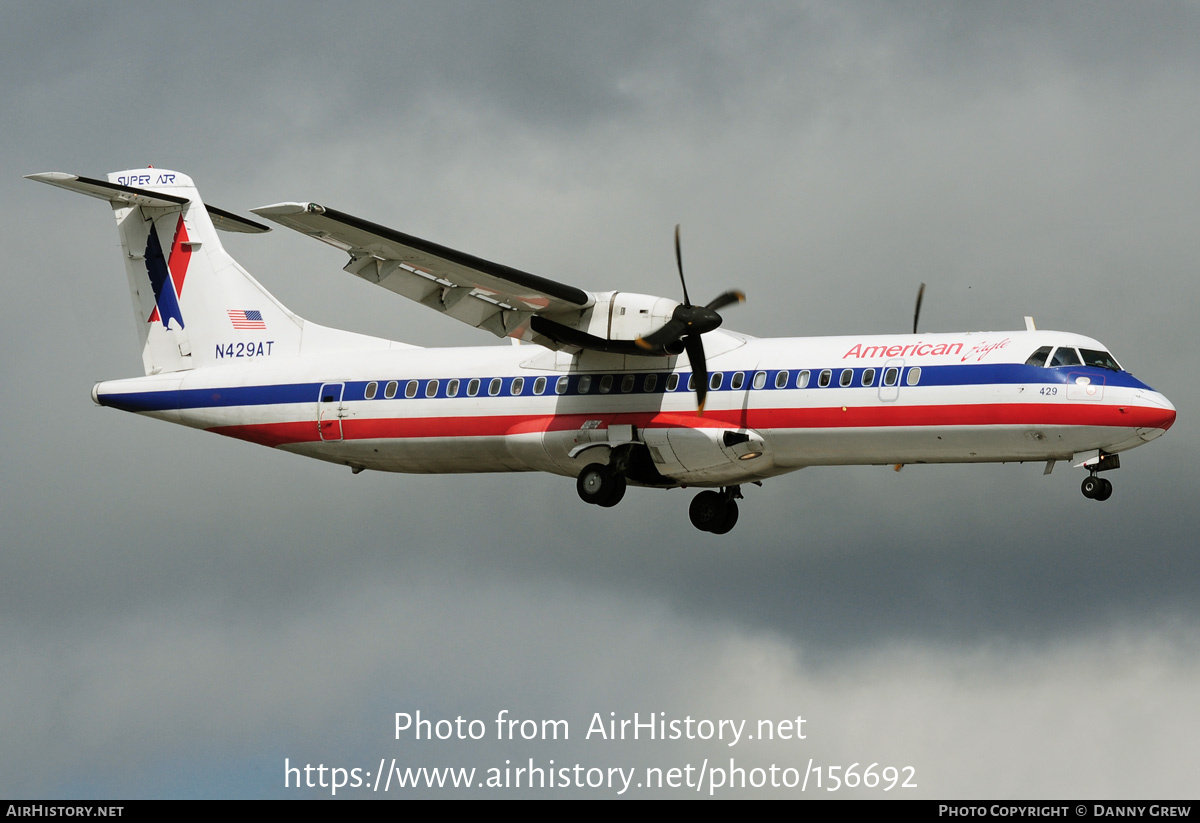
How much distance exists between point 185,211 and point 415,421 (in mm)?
7014

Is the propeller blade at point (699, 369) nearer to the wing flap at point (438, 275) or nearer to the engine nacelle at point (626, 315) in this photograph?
the engine nacelle at point (626, 315)

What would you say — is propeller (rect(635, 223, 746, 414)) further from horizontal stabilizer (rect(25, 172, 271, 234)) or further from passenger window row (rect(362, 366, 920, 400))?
horizontal stabilizer (rect(25, 172, 271, 234))

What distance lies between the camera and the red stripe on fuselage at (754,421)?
958 inches

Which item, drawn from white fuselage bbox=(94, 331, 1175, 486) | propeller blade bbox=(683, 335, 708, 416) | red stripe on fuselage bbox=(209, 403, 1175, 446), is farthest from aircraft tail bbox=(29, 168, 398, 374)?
propeller blade bbox=(683, 335, 708, 416)

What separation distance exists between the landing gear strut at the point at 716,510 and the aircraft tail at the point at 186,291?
7.83 metres

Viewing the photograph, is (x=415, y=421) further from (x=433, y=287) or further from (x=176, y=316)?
(x=176, y=316)

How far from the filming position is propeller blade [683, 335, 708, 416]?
26.6m

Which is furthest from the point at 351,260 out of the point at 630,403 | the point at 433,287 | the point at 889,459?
the point at 889,459

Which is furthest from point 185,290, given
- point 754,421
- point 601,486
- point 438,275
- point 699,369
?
point 754,421

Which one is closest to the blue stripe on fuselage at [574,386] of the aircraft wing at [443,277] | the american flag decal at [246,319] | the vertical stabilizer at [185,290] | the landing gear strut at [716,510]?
the vertical stabilizer at [185,290]

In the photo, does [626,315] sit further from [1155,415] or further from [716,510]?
[1155,415]

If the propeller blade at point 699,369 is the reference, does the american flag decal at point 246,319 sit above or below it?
above

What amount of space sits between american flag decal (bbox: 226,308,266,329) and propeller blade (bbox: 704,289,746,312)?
9.21 meters

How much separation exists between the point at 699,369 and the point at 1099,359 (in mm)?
6398
